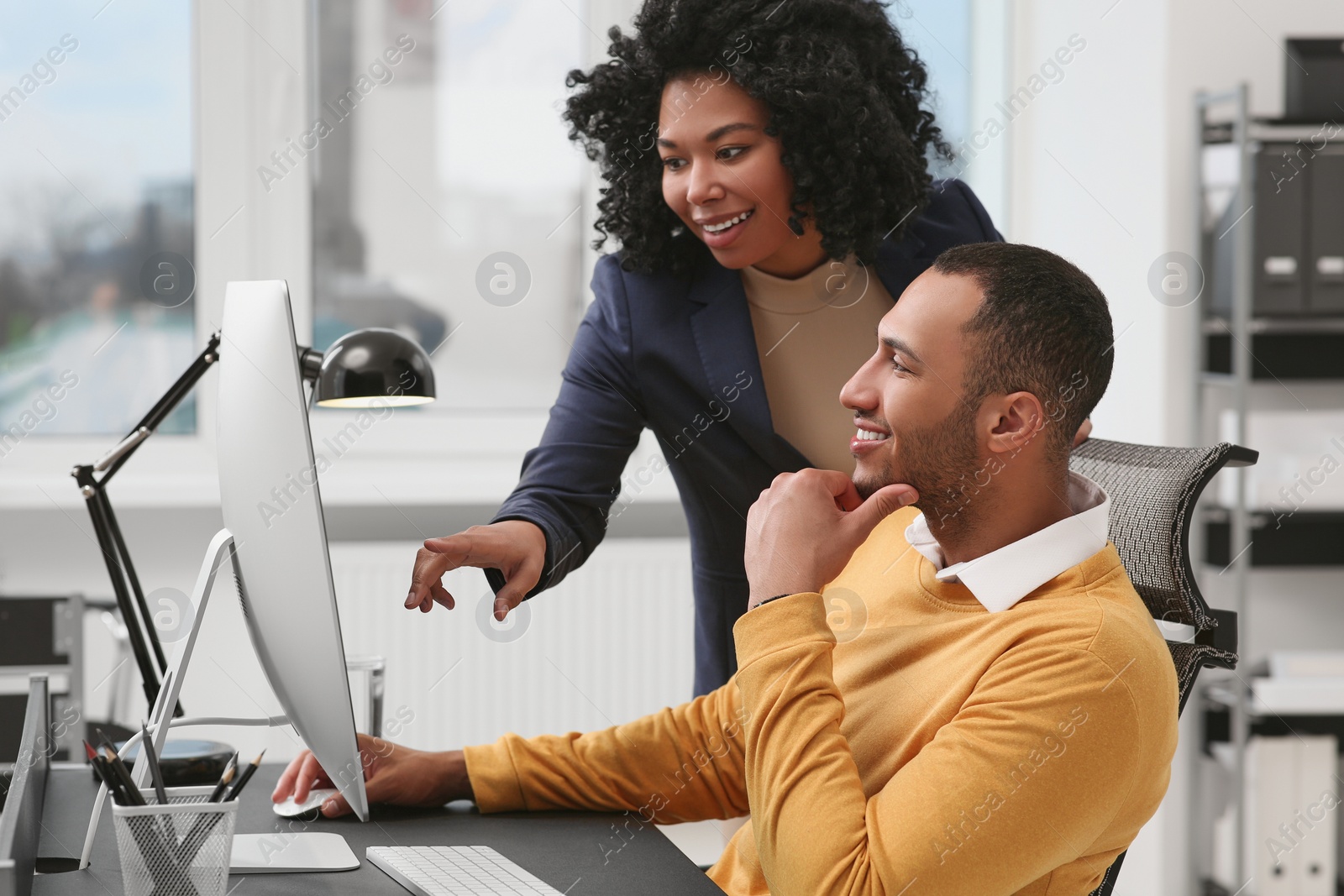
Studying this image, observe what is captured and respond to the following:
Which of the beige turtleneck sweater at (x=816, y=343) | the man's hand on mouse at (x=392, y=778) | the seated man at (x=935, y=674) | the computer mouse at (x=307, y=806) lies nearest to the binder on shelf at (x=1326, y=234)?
the beige turtleneck sweater at (x=816, y=343)

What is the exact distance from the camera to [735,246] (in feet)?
5.11

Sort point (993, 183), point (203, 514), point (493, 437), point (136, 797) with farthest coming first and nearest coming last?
point (993, 183) < point (493, 437) < point (203, 514) < point (136, 797)

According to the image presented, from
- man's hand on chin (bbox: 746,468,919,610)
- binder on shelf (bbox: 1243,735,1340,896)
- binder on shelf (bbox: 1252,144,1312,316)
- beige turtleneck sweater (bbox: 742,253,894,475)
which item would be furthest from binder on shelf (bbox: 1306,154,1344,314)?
man's hand on chin (bbox: 746,468,919,610)

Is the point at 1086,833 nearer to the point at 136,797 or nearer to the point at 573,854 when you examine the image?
the point at 573,854

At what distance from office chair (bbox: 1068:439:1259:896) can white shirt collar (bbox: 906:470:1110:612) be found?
0.33ft

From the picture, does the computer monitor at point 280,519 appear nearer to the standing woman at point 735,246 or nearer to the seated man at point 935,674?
the seated man at point 935,674

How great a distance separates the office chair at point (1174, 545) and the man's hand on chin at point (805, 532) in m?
0.26

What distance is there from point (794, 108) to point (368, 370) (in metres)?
0.65

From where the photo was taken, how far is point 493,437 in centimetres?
338

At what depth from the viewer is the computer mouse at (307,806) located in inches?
46.6

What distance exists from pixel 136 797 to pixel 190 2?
2.81m

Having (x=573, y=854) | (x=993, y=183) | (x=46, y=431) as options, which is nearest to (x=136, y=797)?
(x=573, y=854)

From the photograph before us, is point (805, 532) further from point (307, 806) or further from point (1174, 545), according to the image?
point (307, 806)

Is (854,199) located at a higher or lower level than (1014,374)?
higher
